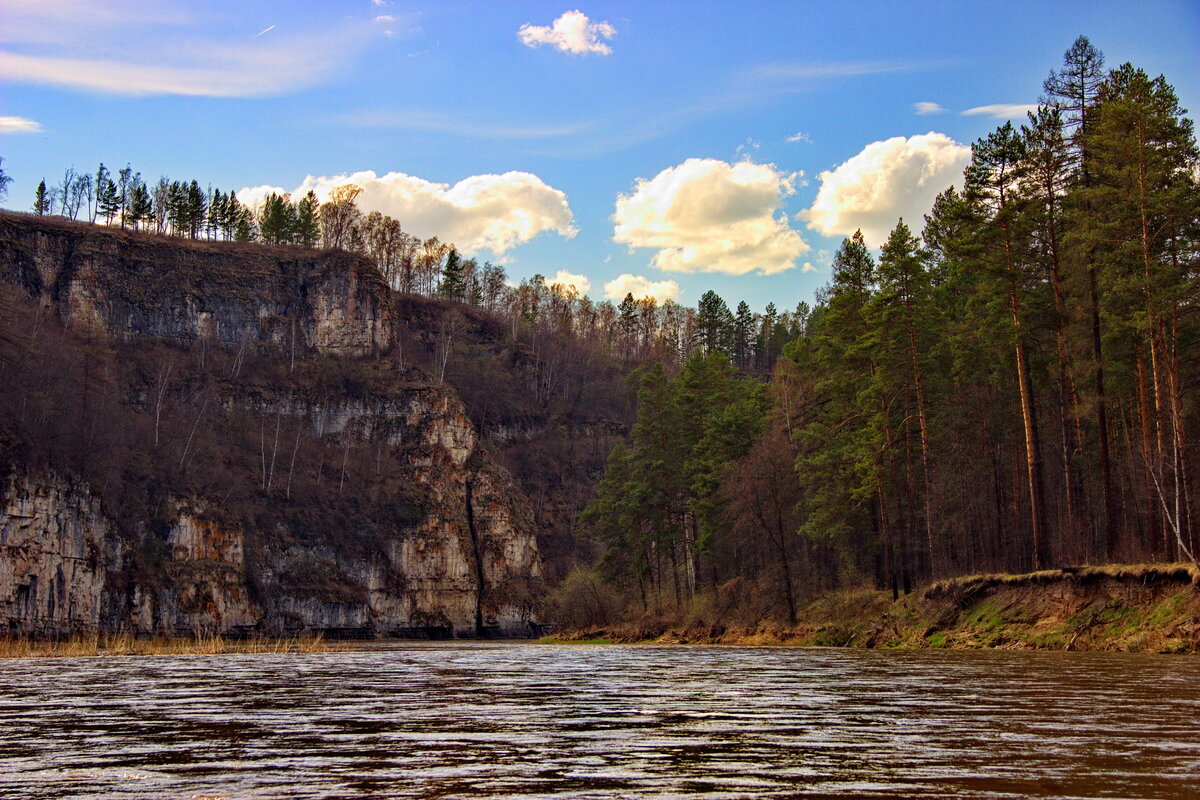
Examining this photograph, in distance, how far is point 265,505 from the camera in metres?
104

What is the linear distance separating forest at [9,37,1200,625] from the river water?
626 inches

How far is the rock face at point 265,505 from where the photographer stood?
270 feet

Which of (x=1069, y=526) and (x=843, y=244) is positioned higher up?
(x=843, y=244)

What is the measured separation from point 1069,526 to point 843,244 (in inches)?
942

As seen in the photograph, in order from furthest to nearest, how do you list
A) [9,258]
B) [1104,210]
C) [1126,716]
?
[9,258]
[1104,210]
[1126,716]

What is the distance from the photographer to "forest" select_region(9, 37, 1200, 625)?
33562 millimetres

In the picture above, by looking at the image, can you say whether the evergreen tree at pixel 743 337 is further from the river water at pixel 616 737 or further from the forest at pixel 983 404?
the river water at pixel 616 737

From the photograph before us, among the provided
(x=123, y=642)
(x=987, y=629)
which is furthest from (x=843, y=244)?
(x=123, y=642)

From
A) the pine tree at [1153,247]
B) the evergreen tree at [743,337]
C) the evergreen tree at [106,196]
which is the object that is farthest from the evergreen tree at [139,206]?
the pine tree at [1153,247]

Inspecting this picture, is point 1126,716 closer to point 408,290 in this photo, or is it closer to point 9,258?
point 9,258

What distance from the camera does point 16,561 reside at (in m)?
76.1

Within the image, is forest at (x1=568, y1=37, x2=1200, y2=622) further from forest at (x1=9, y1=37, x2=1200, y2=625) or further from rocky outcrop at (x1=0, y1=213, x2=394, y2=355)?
rocky outcrop at (x1=0, y1=213, x2=394, y2=355)

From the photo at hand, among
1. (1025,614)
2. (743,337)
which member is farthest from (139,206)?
(1025,614)

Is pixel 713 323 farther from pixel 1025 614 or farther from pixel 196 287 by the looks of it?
pixel 1025 614
